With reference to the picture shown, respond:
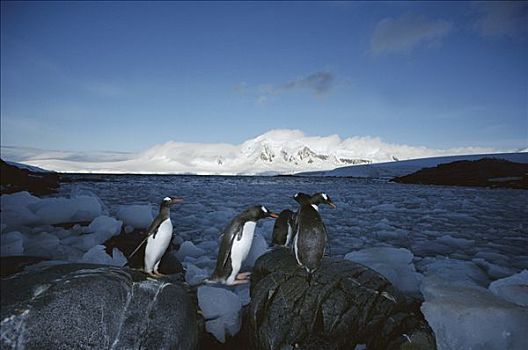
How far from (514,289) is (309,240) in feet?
7.16

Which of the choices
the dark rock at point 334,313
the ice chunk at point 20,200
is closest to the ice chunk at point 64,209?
the ice chunk at point 20,200

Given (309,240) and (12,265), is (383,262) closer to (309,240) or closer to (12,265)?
(309,240)

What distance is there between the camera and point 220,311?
3.22m

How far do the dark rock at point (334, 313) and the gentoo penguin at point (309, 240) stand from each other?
0.11 meters

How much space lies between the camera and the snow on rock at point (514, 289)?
10.5 ft

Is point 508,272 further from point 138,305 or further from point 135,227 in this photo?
point 135,227

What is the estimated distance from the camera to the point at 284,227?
5324mm

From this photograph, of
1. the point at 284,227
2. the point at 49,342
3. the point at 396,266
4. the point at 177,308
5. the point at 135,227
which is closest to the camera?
the point at 49,342

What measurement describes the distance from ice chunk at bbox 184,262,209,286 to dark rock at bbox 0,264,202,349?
157cm

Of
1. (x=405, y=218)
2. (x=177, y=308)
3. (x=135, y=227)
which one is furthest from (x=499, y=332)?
(x=405, y=218)

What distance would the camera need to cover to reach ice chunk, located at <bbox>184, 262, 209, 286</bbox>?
4439mm

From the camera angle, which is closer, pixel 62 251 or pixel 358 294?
pixel 358 294

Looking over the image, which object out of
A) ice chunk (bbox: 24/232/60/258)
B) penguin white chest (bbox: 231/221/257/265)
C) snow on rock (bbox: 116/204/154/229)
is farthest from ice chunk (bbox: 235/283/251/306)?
snow on rock (bbox: 116/204/154/229)

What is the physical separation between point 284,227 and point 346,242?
195 cm
